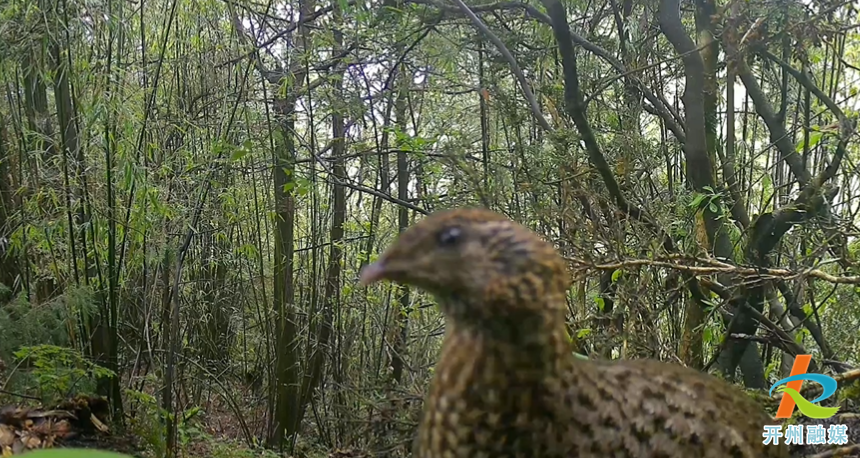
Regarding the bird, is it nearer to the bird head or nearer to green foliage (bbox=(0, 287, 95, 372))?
the bird head

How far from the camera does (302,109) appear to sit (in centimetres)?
286

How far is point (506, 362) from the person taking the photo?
0.70 m

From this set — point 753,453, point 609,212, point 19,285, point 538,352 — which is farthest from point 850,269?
point 19,285

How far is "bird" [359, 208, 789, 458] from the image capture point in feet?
2.24

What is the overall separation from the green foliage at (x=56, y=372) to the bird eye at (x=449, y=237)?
1.47 m

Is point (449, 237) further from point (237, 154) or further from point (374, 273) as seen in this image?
point (237, 154)

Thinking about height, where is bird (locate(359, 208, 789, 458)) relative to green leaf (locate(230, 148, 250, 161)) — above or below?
below

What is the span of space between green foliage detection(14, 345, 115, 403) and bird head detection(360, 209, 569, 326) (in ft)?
4.72

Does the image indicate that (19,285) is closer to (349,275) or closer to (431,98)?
(349,275)

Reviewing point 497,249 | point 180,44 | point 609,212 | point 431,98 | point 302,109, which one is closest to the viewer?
point 497,249

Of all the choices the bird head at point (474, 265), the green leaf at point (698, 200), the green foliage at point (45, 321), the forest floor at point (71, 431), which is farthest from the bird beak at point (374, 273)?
the green foliage at point (45, 321)

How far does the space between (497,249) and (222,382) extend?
3.07 metres

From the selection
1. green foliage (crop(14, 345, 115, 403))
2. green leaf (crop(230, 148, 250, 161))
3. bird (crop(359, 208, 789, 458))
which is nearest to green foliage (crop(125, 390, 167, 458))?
green foliage (crop(14, 345, 115, 403))

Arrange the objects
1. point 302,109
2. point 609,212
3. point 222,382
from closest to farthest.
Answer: point 609,212 < point 302,109 < point 222,382
